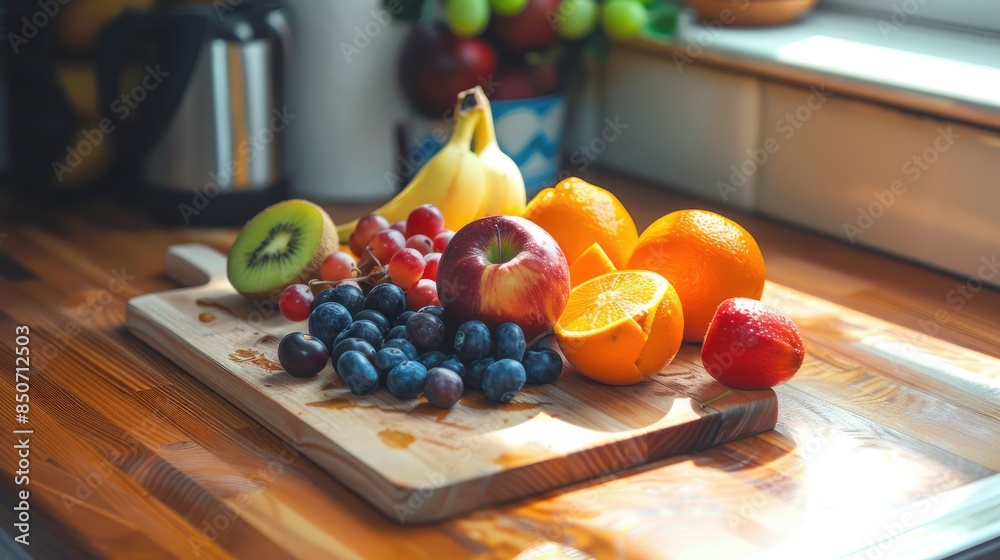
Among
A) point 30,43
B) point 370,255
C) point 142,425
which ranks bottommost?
point 142,425

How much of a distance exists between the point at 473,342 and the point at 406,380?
0.07 m

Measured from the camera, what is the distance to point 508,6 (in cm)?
156

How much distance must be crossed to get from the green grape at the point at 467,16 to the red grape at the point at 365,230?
449 mm

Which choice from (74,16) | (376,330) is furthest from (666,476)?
(74,16)

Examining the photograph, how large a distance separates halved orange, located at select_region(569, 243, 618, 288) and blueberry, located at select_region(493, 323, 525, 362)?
12cm

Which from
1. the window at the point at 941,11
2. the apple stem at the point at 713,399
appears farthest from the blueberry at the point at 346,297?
→ the window at the point at 941,11

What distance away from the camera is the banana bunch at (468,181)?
1267 millimetres

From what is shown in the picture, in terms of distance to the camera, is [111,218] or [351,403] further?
[111,218]

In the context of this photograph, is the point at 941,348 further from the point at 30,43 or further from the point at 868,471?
the point at 30,43

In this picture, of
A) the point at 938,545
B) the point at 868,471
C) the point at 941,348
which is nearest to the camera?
the point at 938,545

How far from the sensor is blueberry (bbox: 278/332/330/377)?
3.16 ft

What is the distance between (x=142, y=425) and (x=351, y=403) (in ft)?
0.60

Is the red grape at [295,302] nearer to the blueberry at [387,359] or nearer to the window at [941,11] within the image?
the blueberry at [387,359]

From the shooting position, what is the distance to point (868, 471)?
897 millimetres
